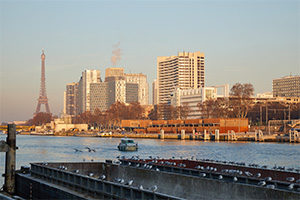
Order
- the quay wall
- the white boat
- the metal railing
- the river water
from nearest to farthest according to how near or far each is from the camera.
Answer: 1. the metal railing
2. the quay wall
3. the river water
4. the white boat

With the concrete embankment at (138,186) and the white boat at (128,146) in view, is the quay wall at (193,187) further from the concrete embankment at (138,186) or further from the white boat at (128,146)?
the white boat at (128,146)

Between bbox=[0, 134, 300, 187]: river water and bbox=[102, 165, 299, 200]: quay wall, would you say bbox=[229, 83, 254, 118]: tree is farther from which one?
bbox=[102, 165, 299, 200]: quay wall

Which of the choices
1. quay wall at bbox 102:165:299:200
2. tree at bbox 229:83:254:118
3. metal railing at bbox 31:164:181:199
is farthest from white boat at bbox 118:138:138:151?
tree at bbox 229:83:254:118

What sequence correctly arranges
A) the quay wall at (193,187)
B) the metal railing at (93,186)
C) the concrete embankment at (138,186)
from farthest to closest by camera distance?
the quay wall at (193,187)
the concrete embankment at (138,186)
the metal railing at (93,186)

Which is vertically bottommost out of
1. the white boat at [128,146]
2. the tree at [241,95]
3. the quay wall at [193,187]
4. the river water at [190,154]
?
the river water at [190,154]

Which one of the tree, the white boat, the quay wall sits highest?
the tree

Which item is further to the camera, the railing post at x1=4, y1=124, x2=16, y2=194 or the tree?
the tree

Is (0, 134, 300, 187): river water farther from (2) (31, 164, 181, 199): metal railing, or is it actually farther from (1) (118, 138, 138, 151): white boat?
(2) (31, 164, 181, 199): metal railing

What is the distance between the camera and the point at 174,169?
104 feet

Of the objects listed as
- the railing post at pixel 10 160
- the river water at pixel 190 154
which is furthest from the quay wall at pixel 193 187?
the river water at pixel 190 154

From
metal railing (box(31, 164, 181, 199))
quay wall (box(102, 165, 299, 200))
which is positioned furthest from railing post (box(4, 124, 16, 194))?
quay wall (box(102, 165, 299, 200))

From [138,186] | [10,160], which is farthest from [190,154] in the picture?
[138,186]

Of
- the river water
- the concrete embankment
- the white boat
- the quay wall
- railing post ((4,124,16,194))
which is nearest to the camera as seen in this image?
the concrete embankment

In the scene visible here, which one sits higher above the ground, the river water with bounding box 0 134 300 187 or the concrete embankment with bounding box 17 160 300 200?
the concrete embankment with bounding box 17 160 300 200
